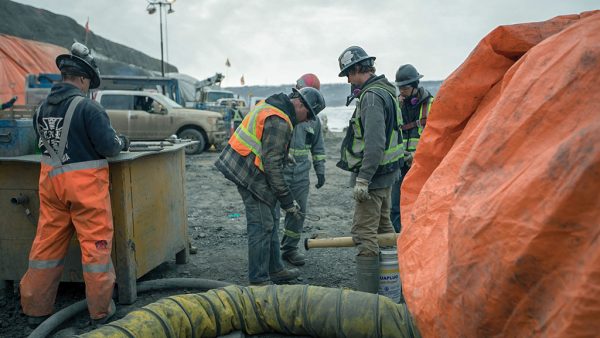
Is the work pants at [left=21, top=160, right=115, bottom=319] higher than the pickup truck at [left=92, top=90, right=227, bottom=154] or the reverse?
the reverse

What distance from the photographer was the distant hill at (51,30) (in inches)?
1040

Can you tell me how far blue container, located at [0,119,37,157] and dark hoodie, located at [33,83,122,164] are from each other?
460 mm

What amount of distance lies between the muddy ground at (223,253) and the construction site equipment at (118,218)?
1.00ft

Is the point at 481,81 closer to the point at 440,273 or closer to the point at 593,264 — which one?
the point at 440,273

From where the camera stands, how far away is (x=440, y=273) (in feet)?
4.44

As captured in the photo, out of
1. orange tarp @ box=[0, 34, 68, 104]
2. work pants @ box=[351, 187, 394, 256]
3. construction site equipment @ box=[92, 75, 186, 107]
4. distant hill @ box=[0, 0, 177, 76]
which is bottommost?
work pants @ box=[351, 187, 394, 256]

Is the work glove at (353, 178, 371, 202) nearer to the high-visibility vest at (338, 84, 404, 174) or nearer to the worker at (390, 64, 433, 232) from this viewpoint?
the high-visibility vest at (338, 84, 404, 174)

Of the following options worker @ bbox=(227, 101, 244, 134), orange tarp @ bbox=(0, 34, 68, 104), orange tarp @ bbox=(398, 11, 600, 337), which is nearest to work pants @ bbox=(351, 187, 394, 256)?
orange tarp @ bbox=(398, 11, 600, 337)

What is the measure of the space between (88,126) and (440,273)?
107 inches

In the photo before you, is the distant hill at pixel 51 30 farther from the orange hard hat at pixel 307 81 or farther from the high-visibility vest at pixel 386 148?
the high-visibility vest at pixel 386 148

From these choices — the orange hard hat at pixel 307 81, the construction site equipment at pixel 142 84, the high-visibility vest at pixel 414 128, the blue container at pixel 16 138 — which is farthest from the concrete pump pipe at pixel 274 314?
the construction site equipment at pixel 142 84

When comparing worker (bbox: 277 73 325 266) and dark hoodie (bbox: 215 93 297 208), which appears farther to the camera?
worker (bbox: 277 73 325 266)

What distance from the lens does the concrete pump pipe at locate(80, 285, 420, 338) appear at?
8.77 feet

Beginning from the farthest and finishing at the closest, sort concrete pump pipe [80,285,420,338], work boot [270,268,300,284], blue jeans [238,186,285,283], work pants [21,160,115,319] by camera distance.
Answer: work boot [270,268,300,284] → blue jeans [238,186,285,283] → work pants [21,160,115,319] → concrete pump pipe [80,285,420,338]
